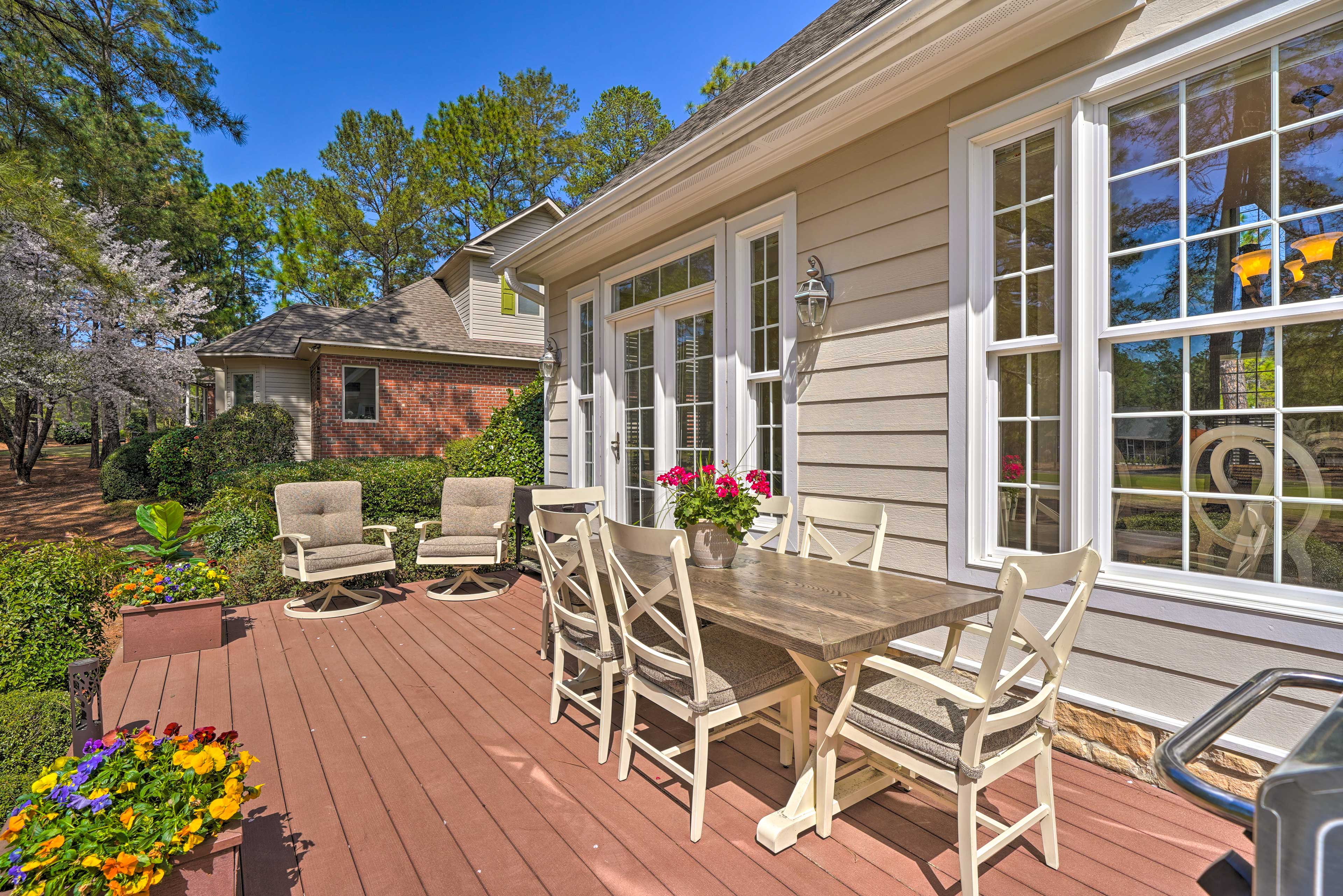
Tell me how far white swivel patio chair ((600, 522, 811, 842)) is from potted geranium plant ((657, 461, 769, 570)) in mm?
379

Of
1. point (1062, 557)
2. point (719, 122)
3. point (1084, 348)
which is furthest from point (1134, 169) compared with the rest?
point (719, 122)

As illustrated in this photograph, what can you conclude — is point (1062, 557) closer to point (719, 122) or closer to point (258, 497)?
point (719, 122)

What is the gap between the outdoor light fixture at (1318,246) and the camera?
2.12 meters

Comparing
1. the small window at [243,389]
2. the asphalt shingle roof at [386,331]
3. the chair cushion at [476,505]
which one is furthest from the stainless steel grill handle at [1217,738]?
the small window at [243,389]

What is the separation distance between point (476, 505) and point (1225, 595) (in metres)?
5.52

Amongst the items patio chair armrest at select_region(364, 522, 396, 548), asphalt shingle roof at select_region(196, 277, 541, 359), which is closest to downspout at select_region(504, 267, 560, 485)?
patio chair armrest at select_region(364, 522, 396, 548)

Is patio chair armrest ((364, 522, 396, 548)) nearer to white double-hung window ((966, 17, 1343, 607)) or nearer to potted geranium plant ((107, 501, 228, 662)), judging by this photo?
potted geranium plant ((107, 501, 228, 662))

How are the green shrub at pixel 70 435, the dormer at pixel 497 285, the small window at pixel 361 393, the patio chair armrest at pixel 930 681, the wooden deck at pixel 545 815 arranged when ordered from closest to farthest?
the patio chair armrest at pixel 930 681, the wooden deck at pixel 545 815, the small window at pixel 361 393, the dormer at pixel 497 285, the green shrub at pixel 70 435

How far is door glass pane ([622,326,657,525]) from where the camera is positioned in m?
5.41

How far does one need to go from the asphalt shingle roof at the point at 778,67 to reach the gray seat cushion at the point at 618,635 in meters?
2.79

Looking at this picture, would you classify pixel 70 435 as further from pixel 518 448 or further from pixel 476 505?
pixel 476 505

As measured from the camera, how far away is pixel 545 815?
2.32 metres

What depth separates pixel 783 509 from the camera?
11.3ft

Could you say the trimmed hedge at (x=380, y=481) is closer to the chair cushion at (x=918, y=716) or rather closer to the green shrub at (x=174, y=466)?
the green shrub at (x=174, y=466)
